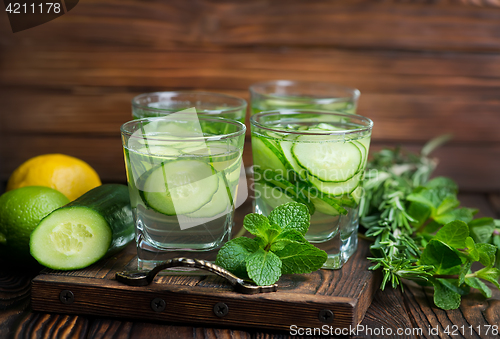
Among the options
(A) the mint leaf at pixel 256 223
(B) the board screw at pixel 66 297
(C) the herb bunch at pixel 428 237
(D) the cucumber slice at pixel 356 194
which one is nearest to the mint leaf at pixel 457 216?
(C) the herb bunch at pixel 428 237

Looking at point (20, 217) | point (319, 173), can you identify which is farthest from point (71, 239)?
point (319, 173)

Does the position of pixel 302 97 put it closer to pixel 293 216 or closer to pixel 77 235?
pixel 293 216

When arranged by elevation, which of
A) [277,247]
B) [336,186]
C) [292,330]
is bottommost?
[292,330]

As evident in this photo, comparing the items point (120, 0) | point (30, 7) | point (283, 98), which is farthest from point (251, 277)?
point (30, 7)

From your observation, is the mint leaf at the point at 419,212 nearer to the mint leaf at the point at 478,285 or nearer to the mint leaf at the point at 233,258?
the mint leaf at the point at 478,285

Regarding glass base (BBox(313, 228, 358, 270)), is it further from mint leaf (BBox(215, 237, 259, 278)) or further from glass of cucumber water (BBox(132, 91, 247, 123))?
glass of cucumber water (BBox(132, 91, 247, 123))

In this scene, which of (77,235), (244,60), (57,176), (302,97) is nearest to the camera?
(77,235)

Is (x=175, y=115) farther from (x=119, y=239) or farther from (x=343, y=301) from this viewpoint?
(x=343, y=301)
